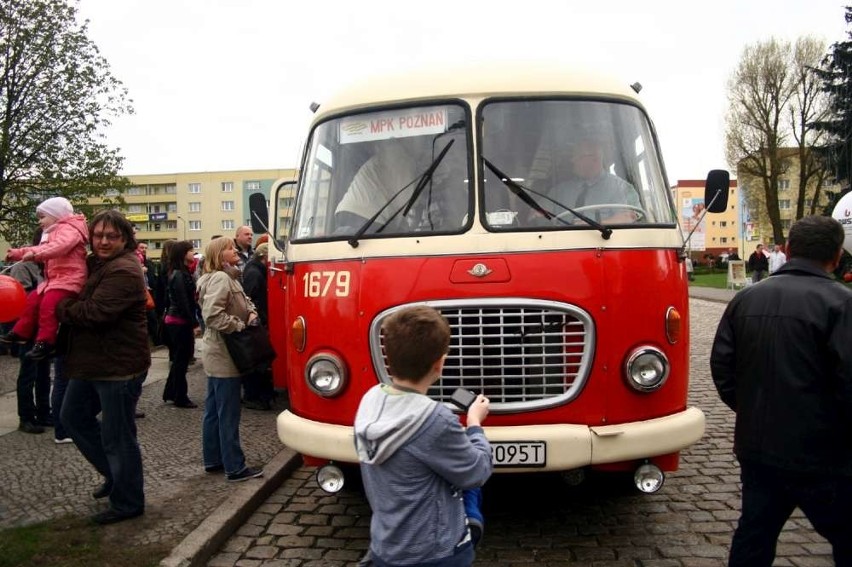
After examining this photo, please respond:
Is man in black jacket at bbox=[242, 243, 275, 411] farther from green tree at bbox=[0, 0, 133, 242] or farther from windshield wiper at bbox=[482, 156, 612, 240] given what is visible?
green tree at bbox=[0, 0, 133, 242]

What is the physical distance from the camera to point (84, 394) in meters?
4.43

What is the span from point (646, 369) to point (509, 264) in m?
0.96

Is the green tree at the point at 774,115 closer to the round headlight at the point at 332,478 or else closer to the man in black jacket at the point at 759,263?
the man in black jacket at the point at 759,263

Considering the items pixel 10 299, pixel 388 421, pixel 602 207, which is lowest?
pixel 388 421

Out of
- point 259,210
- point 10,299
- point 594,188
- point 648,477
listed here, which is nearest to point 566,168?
point 594,188

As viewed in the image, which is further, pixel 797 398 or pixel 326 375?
pixel 326 375

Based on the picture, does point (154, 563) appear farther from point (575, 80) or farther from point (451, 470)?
point (575, 80)

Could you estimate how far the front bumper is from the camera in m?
3.76

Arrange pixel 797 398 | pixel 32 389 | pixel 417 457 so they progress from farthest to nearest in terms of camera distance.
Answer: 1. pixel 32 389
2. pixel 797 398
3. pixel 417 457

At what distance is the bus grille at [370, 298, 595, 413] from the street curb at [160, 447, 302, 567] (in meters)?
1.61

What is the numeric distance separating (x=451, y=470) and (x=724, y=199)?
11.3ft

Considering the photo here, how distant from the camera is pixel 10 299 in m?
4.64

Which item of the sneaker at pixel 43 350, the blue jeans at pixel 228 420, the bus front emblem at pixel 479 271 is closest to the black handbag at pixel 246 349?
the blue jeans at pixel 228 420

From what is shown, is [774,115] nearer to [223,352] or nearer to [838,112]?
[838,112]
